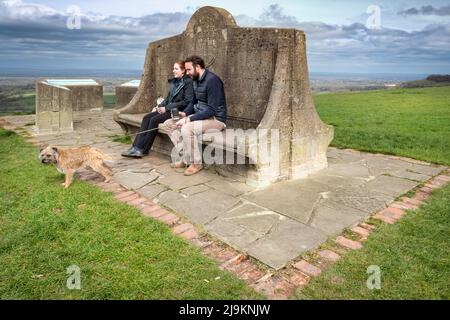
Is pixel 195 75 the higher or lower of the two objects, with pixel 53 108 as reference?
higher

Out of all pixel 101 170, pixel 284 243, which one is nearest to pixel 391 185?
pixel 284 243

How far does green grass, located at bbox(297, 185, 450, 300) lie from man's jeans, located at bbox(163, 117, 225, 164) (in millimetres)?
2661

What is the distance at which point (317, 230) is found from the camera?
11.2 ft

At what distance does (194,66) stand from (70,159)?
2.17m

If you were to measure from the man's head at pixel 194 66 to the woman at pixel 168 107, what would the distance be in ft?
1.71

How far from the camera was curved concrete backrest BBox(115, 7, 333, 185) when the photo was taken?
181 inches

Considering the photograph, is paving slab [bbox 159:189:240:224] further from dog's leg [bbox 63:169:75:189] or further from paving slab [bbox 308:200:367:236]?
dog's leg [bbox 63:169:75:189]

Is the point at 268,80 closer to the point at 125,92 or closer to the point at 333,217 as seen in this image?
the point at 333,217

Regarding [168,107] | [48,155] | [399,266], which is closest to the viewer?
[399,266]

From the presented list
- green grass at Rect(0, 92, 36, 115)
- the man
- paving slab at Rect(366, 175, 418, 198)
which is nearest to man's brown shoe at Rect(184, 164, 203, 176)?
the man

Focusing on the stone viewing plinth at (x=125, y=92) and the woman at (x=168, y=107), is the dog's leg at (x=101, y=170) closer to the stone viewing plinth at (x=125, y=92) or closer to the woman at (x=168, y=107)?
the woman at (x=168, y=107)

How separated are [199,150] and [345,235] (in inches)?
101

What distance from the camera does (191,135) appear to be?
5031 millimetres

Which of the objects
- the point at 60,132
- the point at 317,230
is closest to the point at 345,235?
the point at 317,230
